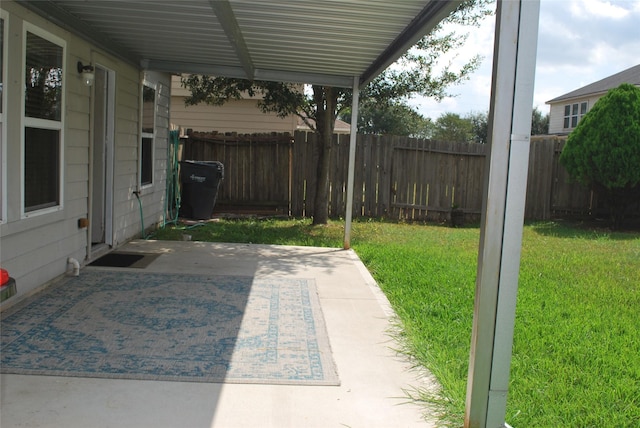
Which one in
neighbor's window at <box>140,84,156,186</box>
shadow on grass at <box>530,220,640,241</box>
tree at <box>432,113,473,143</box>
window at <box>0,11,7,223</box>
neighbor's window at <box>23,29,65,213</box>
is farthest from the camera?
tree at <box>432,113,473,143</box>

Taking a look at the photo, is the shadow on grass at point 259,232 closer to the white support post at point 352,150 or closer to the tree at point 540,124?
the white support post at point 352,150

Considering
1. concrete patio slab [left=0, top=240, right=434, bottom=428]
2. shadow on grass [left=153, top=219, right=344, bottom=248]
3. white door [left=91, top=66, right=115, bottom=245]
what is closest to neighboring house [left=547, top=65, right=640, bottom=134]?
shadow on grass [left=153, top=219, right=344, bottom=248]

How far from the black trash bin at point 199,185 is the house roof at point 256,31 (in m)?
2.96

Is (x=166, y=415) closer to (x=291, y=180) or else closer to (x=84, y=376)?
(x=84, y=376)

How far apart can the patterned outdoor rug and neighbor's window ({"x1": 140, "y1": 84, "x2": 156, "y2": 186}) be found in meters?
3.16

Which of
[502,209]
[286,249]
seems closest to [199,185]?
[286,249]

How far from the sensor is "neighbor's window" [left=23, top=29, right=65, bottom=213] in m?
4.65

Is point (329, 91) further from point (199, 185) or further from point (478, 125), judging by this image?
point (478, 125)

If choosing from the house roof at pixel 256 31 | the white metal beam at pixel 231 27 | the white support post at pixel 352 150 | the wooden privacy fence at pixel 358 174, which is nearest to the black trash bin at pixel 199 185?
the wooden privacy fence at pixel 358 174

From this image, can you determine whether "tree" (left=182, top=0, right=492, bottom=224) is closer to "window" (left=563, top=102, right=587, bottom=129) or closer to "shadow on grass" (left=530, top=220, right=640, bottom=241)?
"shadow on grass" (left=530, top=220, right=640, bottom=241)

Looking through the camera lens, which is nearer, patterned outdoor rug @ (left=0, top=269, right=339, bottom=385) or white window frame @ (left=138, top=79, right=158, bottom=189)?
patterned outdoor rug @ (left=0, top=269, right=339, bottom=385)

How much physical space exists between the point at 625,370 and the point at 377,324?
183cm

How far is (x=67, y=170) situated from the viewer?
5.47 meters

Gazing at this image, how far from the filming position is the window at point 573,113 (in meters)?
22.8
